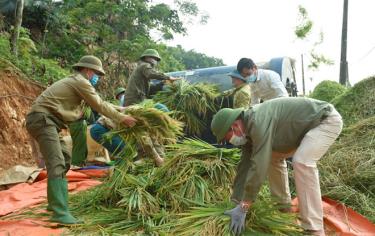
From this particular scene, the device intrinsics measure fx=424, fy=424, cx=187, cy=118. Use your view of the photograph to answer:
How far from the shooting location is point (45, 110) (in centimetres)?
389

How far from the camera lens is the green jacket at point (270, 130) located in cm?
294

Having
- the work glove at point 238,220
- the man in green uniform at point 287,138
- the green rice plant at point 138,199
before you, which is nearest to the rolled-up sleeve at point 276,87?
the man in green uniform at point 287,138

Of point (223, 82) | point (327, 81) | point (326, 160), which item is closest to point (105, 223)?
point (326, 160)

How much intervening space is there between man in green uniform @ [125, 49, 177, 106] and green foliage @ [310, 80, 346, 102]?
6028 millimetres

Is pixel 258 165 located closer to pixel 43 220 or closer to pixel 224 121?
pixel 224 121

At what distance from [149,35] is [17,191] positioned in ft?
29.6

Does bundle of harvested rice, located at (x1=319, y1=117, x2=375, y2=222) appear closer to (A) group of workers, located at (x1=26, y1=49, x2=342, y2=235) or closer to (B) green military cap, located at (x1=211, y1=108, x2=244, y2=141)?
(A) group of workers, located at (x1=26, y1=49, x2=342, y2=235)

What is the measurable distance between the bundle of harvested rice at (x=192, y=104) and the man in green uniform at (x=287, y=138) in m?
2.73

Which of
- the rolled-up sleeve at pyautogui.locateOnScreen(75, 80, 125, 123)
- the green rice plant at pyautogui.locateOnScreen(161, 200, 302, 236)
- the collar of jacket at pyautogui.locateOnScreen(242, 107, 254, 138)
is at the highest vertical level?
the rolled-up sleeve at pyautogui.locateOnScreen(75, 80, 125, 123)

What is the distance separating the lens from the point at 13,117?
22.9 feet

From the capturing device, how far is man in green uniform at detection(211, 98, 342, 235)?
3018 mm

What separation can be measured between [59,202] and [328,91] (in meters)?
8.76

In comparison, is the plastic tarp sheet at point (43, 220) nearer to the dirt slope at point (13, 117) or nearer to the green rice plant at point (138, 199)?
the green rice plant at point (138, 199)

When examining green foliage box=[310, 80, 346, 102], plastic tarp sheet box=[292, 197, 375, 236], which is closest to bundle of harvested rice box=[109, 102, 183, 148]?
plastic tarp sheet box=[292, 197, 375, 236]
